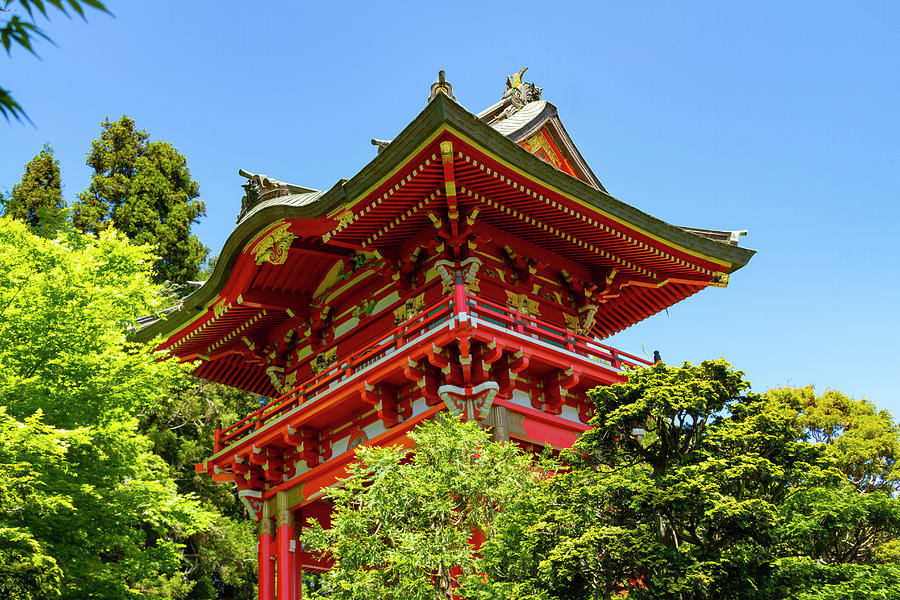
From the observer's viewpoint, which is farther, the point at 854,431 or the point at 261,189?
the point at 854,431

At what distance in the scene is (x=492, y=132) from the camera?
12023mm

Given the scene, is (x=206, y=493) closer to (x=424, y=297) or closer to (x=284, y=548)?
(x=284, y=548)

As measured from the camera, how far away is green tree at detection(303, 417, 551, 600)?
9.01 metres

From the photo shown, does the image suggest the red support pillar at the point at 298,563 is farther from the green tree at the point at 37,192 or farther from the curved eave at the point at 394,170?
the green tree at the point at 37,192

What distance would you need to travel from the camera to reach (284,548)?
15234 mm

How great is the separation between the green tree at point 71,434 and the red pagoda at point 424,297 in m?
2.89

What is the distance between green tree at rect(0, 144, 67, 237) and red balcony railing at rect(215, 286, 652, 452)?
15563 mm

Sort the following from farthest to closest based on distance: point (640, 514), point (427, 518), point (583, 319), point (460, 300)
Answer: point (583, 319)
point (460, 300)
point (427, 518)
point (640, 514)

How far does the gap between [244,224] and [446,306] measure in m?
4.71

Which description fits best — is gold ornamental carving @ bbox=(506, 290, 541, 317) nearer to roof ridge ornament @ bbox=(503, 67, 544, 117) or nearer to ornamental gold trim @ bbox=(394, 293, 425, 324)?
ornamental gold trim @ bbox=(394, 293, 425, 324)

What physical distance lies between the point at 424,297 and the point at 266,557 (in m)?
6.30

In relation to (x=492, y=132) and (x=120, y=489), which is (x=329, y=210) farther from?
(x=120, y=489)

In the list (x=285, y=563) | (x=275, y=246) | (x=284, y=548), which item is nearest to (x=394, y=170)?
(x=275, y=246)

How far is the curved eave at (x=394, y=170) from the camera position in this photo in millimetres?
11742
